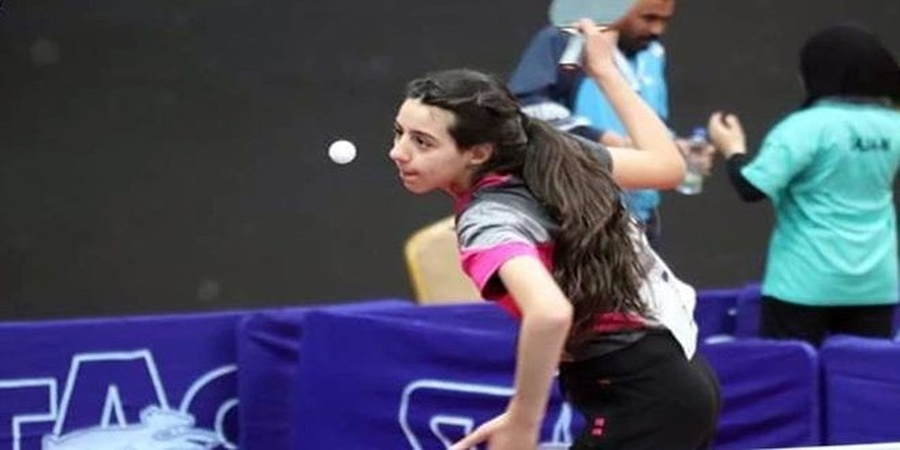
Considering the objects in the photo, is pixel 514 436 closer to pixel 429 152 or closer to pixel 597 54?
pixel 429 152

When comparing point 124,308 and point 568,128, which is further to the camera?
point 124,308

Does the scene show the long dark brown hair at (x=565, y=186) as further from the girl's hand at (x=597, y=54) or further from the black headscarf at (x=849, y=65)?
the black headscarf at (x=849, y=65)

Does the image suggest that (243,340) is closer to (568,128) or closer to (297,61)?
(568,128)

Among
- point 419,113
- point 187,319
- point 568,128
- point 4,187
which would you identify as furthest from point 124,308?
point 419,113

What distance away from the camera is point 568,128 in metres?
5.80

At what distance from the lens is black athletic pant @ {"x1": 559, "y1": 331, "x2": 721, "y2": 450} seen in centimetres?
394

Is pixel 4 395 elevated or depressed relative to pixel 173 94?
depressed

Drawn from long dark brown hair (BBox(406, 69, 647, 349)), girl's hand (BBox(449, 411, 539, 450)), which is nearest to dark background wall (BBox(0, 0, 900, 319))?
long dark brown hair (BBox(406, 69, 647, 349))

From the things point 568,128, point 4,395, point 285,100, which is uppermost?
point 285,100

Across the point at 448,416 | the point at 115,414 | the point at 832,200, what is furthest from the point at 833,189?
the point at 115,414

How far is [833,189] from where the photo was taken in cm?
636

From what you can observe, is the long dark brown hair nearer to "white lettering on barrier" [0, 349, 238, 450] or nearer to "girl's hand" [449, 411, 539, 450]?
"girl's hand" [449, 411, 539, 450]

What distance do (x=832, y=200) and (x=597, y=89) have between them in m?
0.84

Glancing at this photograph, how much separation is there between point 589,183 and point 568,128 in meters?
1.94
